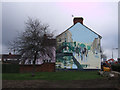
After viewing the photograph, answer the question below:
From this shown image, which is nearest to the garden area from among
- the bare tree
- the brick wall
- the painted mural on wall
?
the bare tree

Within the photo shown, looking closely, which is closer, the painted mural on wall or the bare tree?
the bare tree

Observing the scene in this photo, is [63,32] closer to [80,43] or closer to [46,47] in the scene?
[80,43]

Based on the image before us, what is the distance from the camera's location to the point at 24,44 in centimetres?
1648

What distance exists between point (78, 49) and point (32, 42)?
38.6ft

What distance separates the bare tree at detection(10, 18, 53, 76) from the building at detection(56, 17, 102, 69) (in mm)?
8540

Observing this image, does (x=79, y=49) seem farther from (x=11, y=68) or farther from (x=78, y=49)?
(x=11, y=68)

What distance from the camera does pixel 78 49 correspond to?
85.0ft

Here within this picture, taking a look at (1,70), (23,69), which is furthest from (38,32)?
(1,70)

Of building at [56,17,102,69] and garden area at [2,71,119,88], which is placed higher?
building at [56,17,102,69]

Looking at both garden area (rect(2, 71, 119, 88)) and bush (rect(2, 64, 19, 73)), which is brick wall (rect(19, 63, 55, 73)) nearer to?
bush (rect(2, 64, 19, 73))

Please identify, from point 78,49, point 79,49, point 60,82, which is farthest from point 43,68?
point 60,82

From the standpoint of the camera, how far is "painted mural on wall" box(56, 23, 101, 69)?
2553cm

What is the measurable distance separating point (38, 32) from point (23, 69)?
9210 millimetres

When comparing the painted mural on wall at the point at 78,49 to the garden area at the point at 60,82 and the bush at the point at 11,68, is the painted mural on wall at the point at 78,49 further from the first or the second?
the garden area at the point at 60,82
